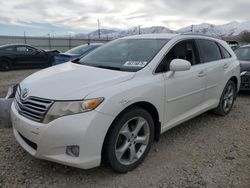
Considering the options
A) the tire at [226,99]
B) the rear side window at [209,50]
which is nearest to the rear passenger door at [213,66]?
the rear side window at [209,50]

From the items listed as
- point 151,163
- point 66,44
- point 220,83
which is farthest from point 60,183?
point 66,44

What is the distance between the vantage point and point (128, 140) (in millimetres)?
3250

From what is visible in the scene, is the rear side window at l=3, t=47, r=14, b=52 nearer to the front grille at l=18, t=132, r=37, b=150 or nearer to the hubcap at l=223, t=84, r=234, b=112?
the hubcap at l=223, t=84, r=234, b=112

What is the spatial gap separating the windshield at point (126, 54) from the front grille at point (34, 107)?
110 cm

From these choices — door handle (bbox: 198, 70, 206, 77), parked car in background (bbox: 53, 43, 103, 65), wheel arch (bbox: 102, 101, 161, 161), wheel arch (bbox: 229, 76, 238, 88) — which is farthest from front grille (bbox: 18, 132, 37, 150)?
parked car in background (bbox: 53, 43, 103, 65)

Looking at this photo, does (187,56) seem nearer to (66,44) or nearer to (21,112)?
(21,112)

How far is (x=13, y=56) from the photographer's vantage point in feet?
44.6

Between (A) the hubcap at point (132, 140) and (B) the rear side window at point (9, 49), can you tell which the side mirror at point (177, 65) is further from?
(B) the rear side window at point (9, 49)

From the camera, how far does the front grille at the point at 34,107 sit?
9.25 feet

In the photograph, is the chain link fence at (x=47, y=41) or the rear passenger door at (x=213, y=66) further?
the chain link fence at (x=47, y=41)

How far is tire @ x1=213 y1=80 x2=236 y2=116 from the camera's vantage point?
524cm

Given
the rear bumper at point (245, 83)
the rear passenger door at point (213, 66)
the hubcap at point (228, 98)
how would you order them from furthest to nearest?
the rear bumper at point (245, 83), the hubcap at point (228, 98), the rear passenger door at point (213, 66)

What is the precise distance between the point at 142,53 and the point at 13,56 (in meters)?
11.4

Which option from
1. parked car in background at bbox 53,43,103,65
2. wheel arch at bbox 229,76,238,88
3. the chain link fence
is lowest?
wheel arch at bbox 229,76,238,88
